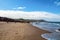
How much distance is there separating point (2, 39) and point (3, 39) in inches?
3.3

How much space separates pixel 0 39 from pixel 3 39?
25 centimetres

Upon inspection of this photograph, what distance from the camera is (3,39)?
9984 millimetres

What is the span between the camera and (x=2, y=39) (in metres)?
9.99

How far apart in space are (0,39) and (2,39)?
163 mm

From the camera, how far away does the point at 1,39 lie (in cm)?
999

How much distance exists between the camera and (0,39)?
9992 millimetres

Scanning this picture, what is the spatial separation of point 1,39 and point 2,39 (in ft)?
0.27

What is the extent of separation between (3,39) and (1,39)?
16 centimetres

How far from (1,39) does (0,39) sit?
0.27ft
